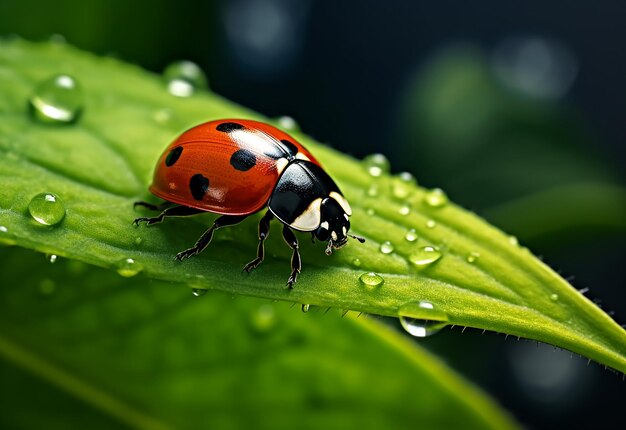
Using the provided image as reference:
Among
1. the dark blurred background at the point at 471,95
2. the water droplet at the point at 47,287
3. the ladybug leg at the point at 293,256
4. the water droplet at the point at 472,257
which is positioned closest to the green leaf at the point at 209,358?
the water droplet at the point at 47,287

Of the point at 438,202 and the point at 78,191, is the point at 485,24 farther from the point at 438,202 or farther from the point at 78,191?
the point at 78,191

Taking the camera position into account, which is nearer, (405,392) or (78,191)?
(78,191)

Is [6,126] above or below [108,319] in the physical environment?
above

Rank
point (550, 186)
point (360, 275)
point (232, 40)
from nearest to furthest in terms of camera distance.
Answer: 1. point (360, 275)
2. point (550, 186)
3. point (232, 40)

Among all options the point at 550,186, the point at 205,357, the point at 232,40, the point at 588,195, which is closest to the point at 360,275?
the point at 205,357

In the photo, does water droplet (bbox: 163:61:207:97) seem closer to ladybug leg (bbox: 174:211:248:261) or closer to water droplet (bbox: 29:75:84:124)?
water droplet (bbox: 29:75:84:124)

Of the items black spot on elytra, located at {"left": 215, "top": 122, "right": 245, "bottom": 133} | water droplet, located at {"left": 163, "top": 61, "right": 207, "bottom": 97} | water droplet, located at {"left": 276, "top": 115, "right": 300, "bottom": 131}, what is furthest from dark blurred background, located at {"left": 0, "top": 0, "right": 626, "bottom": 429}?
black spot on elytra, located at {"left": 215, "top": 122, "right": 245, "bottom": 133}
